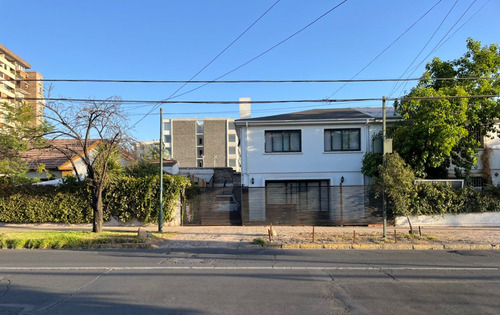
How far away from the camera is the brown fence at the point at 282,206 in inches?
685

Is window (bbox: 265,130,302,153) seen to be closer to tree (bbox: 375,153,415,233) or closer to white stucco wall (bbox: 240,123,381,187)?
white stucco wall (bbox: 240,123,381,187)

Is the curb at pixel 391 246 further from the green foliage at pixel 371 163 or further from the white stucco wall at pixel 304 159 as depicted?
the white stucco wall at pixel 304 159

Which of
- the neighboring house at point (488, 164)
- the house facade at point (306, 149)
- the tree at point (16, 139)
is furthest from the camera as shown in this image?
the neighboring house at point (488, 164)

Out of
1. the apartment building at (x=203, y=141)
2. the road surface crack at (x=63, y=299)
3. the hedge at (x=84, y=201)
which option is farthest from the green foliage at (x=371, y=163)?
the apartment building at (x=203, y=141)

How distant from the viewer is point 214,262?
9320 millimetres

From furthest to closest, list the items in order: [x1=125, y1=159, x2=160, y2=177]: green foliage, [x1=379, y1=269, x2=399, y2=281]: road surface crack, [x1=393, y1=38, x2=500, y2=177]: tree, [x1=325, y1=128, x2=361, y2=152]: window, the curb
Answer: [x1=325, y1=128, x2=361, y2=152]: window < [x1=125, y1=159, x2=160, y2=177]: green foliage < [x1=393, y1=38, x2=500, y2=177]: tree < the curb < [x1=379, y1=269, x2=399, y2=281]: road surface crack

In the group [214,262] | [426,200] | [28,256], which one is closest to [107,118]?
[28,256]

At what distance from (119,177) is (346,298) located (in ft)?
47.2

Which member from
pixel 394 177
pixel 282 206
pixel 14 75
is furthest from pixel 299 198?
pixel 14 75

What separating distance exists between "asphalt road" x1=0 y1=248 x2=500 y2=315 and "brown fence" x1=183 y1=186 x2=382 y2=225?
675cm

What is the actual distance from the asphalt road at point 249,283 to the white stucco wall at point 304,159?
9532 mm

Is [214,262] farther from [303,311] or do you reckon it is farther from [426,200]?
[426,200]

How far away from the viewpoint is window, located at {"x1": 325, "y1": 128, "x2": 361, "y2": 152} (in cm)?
2016

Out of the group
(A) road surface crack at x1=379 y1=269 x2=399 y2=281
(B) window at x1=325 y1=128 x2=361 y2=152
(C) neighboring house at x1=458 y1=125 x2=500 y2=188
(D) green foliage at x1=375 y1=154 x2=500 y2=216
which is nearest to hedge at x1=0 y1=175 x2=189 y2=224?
(B) window at x1=325 y1=128 x2=361 y2=152
